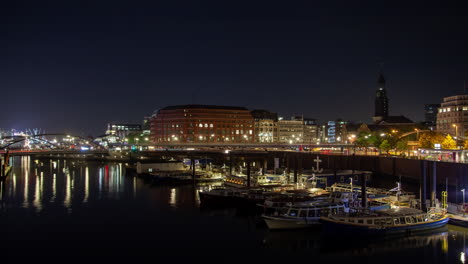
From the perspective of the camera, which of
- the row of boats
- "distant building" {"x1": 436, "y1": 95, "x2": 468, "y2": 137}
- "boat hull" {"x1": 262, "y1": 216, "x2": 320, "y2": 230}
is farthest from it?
"distant building" {"x1": 436, "y1": 95, "x2": 468, "y2": 137}

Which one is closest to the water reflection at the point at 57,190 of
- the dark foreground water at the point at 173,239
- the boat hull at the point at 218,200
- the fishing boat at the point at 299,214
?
the dark foreground water at the point at 173,239

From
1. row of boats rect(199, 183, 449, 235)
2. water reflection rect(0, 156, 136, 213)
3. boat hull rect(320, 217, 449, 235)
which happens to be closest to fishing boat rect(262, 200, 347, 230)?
row of boats rect(199, 183, 449, 235)

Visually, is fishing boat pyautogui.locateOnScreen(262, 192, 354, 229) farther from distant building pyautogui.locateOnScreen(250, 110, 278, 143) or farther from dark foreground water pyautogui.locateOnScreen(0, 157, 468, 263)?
distant building pyautogui.locateOnScreen(250, 110, 278, 143)

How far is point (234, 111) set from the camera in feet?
597

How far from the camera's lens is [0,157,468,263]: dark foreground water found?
102 ft

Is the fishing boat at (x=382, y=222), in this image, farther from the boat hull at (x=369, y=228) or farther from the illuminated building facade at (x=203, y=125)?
the illuminated building facade at (x=203, y=125)

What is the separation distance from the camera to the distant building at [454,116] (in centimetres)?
11281

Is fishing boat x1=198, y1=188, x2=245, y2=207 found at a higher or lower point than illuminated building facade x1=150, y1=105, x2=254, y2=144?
lower

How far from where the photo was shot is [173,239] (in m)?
36.0

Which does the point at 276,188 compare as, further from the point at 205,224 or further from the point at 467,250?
the point at 467,250

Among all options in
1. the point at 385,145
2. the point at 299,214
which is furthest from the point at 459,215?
the point at 385,145

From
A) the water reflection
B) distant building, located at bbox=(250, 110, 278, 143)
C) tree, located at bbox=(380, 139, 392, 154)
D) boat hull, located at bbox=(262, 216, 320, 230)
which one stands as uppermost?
distant building, located at bbox=(250, 110, 278, 143)

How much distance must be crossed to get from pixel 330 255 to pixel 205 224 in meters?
13.6

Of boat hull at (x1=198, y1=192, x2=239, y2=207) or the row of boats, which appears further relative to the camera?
boat hull at (x1=198, y1=192, x2=239, y2=207)
